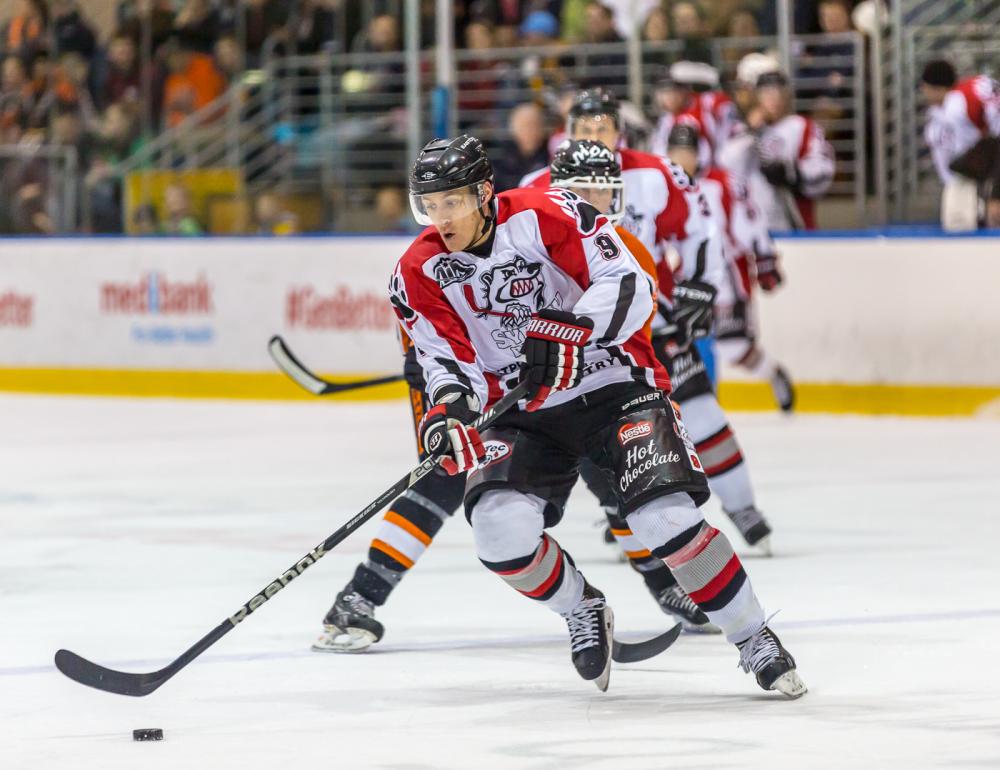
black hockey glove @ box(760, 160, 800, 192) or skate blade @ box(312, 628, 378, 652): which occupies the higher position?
black hockey glove @ box(760, 160, 800, 192)

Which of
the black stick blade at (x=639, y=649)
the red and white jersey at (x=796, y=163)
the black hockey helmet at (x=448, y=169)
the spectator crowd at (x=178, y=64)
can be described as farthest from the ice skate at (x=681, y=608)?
the spectator crowd at (x=178, y=64)

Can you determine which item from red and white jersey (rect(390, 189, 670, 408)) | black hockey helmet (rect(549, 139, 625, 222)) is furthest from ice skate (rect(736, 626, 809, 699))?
black hockey helmet (rect(549, 139, 625, 222))

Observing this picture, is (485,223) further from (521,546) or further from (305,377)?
(305,377)

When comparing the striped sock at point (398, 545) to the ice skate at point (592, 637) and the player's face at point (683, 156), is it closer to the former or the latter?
the ice skate at point (592, 637)

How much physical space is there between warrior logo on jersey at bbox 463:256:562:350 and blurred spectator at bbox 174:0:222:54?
8.34 metres

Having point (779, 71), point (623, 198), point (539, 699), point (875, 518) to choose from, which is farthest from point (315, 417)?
point (539, 699)

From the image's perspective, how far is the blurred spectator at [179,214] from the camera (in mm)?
10945

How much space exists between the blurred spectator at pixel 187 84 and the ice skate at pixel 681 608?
7990 millimetres

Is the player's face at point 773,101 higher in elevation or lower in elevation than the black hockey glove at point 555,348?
higher

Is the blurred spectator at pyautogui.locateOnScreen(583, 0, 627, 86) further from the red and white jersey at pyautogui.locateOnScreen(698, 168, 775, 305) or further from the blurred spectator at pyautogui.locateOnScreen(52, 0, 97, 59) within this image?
the blurred spectator at pyautogui.locateOnScreen(52, 0, 97, 59)

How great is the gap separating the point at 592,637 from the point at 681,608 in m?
0.62

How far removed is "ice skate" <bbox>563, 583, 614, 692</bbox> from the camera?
3783 millimetres

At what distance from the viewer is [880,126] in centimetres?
919

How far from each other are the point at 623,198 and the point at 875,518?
183cm
